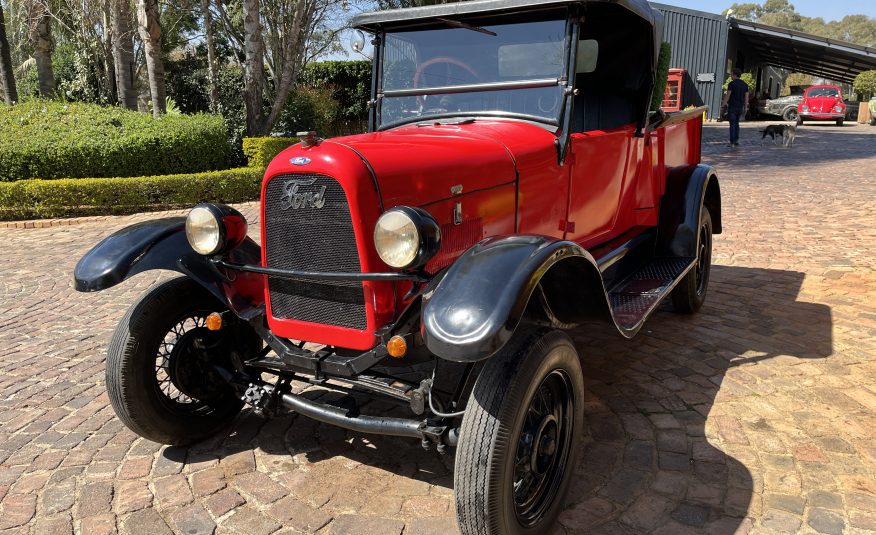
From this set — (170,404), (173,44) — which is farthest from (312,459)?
(173,44)

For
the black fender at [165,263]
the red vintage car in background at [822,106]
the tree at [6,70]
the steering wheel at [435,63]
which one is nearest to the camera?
the black fender at [165,263]

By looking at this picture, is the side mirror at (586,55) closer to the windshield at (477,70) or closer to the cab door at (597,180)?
the windshield at (477,70)

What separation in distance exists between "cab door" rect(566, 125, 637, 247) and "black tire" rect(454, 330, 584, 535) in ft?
4.32

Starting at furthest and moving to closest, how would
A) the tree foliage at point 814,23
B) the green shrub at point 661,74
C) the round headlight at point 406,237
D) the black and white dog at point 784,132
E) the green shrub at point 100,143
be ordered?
the tree foliage at point 814,23 < the black and white dog at point 784,132 < the green shrub at point 100,143 < the green shrub at point 661,74 < the round headlight at point 406,237

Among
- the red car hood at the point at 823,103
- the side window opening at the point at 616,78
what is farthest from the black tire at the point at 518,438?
the red car hood at the point at 823,103

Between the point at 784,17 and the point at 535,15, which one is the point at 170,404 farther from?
the point at 784,17

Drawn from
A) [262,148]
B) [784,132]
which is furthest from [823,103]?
[262,148]

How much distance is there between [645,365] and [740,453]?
106 cm

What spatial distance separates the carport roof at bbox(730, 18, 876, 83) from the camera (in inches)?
933

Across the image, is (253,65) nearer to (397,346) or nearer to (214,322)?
(214,322)

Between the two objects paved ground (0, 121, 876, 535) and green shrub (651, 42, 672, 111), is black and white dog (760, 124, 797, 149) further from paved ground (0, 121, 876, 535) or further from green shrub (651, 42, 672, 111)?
green shrub (651, 42, 672, 111)

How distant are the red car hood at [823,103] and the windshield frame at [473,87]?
1040 inches

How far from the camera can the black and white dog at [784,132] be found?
16.5 metres

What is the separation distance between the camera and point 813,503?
2.56 m
